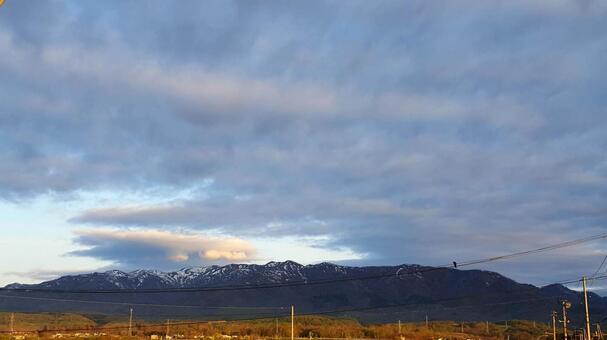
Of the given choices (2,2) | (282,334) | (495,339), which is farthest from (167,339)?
(2,2)

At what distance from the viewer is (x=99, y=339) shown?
12475cm

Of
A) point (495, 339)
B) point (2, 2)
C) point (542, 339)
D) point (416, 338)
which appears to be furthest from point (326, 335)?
point (2, 2)

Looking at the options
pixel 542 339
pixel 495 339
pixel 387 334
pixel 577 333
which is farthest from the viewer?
pixel 387 334

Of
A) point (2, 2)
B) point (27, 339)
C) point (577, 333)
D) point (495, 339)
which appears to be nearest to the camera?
point (2, 2)

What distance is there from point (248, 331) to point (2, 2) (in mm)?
194587

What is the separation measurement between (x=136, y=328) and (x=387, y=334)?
7416 centimetres

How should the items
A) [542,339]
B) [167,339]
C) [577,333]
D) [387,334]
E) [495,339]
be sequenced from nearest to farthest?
[577,333], [167,339], [542,339], [495,339], [387,334]

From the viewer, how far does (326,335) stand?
7574 inches

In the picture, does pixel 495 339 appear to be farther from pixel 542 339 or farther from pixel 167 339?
pixel 167 339

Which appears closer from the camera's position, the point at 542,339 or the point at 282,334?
the point at 542,339

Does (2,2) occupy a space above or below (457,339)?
above

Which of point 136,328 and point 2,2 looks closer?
point 2,2

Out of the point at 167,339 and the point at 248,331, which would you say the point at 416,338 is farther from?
the point at 167,339

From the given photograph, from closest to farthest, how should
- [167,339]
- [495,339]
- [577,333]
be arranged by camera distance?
[577,333] < [167,339] < [495,339]
